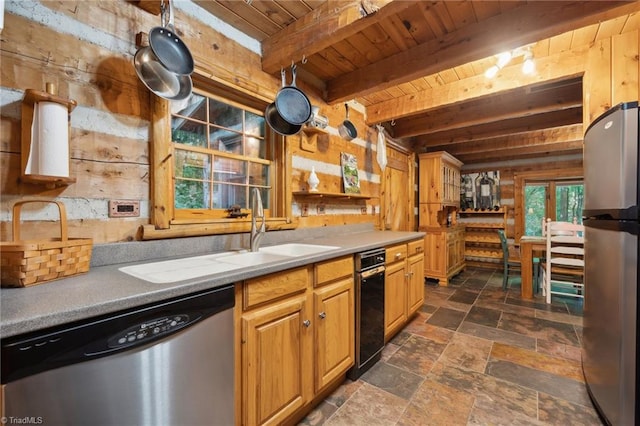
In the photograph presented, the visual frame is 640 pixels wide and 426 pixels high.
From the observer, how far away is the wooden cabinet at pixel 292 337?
3.90ft

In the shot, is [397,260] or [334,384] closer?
[334,384]

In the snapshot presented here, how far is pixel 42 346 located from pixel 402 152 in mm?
4304

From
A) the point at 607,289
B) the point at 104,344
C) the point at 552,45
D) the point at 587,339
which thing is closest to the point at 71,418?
the point at 104,344

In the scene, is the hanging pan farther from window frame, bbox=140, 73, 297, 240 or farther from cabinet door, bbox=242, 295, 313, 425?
cabinet door, bbox=242, 295, 313, 425

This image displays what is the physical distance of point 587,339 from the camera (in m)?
1.73

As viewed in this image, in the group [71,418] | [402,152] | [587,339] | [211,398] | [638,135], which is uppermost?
[402,152]

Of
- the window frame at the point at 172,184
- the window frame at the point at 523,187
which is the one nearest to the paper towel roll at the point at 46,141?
the window frame at the point at 172,184

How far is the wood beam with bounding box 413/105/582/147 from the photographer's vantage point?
11.1 ft

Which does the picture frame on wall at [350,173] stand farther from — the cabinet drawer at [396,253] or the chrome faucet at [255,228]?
the chrome faucet at [255,228]

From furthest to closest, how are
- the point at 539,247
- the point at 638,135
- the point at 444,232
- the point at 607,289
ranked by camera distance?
the point at 444,232 < the point at 539,247 < the point at 607,289 < the point at 638,135

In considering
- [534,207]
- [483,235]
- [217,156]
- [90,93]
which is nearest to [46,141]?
[90,93]

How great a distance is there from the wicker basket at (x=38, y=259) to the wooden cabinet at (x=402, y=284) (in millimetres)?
1872

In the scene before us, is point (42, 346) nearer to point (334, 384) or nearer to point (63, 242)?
point (63, 242)

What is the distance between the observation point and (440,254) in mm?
4176
